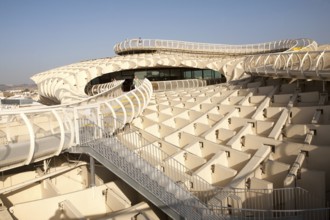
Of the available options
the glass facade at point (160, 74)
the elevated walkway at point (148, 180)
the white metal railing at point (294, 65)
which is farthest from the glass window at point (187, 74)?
the elevated walkway at point (148, 180)

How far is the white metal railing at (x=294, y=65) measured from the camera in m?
14.4

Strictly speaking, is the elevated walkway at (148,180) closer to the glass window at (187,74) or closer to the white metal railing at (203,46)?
the glass window at (187,74)

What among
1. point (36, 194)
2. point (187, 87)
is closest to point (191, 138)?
point (36, 194)

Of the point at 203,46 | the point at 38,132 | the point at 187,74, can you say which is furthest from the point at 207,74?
the point at 38,132

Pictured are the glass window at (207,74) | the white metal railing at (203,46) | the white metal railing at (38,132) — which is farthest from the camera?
the white metal railing at (203,46)

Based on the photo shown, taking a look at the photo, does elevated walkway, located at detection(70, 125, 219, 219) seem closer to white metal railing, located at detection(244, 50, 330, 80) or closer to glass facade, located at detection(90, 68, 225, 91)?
white metal railing, located at detection(244, 50, 330, 80)

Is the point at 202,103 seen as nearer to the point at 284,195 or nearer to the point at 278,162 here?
the point at 278,162

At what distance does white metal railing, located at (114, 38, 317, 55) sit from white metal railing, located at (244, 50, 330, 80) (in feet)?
53.9

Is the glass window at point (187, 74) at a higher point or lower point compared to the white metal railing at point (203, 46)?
lower

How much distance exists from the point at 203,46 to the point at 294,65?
24253 millimetres

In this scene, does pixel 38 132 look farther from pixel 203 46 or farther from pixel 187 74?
pixel 203 46

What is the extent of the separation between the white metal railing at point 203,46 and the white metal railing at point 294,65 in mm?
16422

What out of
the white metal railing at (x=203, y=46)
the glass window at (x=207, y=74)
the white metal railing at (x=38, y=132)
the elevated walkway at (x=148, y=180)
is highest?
the white metal railing at (x=203, y=46)

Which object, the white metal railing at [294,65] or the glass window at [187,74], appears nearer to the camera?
the white metal railing at [294,65]
